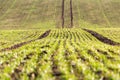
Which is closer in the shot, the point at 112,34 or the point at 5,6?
the point at 112,34

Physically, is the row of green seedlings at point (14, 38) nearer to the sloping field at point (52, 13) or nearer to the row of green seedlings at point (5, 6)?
the sloping field at point (52, 13)

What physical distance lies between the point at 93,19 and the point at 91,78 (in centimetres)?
9369

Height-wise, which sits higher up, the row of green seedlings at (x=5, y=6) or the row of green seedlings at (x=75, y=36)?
the row of green seedlings at (x=5, y=6)

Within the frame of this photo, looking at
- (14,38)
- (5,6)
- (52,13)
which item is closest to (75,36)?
(14,38)

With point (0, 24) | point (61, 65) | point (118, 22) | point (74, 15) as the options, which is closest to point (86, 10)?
point (74, 15)

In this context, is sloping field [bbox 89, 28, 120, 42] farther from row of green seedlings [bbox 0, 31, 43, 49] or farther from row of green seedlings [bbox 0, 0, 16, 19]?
row of green seedlings [bbox 0, 0, 16, 19]

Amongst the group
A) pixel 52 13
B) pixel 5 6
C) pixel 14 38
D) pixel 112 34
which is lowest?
pixel 112 34

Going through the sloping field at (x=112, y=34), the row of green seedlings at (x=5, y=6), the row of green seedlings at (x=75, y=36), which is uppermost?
the row of green seedlings at (x=5, y=6)

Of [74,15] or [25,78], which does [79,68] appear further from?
[74,15]

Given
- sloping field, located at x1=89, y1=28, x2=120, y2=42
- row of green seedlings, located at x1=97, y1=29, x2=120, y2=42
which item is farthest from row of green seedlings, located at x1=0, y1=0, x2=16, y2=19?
row of green seedlings, located at x1=97, y1=29, x2=120, y2=42

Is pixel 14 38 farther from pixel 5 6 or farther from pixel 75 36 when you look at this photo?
pixel 5 6

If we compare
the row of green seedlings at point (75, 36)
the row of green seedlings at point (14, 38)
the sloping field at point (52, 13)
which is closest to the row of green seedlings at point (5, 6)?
the sloping field at point (52, 13)

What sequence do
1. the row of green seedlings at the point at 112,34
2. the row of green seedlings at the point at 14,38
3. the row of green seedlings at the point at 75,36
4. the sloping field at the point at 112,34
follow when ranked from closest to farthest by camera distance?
the row of green seedlings at the point at 14,38 < the row of green seedlings at the point at 75,36 < the row of green seedlings at the point at 112,34 < the sloping field at the point at 112,34

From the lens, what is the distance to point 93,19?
4114 inches
